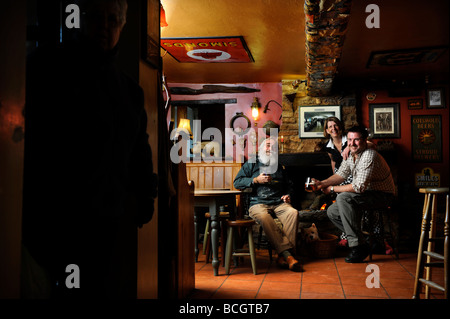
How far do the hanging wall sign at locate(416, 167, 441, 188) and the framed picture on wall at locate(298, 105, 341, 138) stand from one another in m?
1.79

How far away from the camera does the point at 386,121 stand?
5.97m

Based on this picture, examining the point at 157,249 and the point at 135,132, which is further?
the point at 157,249

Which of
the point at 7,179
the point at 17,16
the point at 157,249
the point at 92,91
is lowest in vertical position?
the point at 157,249

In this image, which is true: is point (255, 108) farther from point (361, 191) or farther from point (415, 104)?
point (361, 191)

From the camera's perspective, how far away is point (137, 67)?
6.00 ft

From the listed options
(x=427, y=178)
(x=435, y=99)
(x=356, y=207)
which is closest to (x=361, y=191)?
(x=356, y=207)

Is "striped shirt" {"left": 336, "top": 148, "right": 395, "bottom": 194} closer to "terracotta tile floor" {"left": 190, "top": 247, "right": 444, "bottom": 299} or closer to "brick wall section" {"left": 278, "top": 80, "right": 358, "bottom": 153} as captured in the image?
"terracotta tile floor" {"left": 190, "top": 247, "right": 444, "bottom": 299}

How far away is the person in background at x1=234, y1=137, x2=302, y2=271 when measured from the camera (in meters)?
3.67

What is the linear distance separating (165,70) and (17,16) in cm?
482

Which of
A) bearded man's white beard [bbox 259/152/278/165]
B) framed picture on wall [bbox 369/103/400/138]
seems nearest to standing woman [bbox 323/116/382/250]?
bearded man's white beard [bbox 259/152/278/165]

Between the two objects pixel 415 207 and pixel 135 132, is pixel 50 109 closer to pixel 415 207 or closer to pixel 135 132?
pixel 135 132

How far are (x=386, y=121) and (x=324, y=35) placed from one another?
10.5 ft
